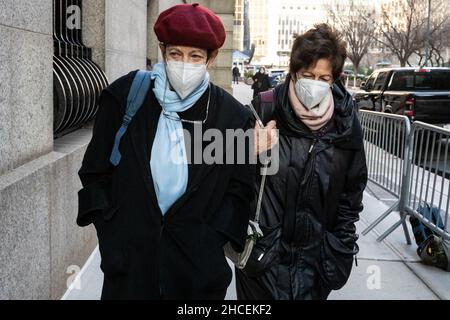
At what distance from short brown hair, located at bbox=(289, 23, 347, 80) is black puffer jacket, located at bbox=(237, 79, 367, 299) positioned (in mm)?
163

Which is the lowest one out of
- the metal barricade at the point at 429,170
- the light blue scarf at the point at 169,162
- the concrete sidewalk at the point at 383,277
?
the concrete sidewalk at the point at 383,277

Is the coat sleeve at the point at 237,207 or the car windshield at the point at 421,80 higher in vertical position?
the car windshield at the point at 421,80

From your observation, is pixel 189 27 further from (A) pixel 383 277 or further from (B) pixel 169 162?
(A) pixel 383 277

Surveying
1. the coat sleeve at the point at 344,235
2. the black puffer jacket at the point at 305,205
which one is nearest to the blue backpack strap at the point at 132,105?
the black puffer jacket at the point at 305,205

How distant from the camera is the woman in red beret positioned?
2.20 meters

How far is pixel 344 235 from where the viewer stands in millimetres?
2803

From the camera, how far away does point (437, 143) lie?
18.7ft

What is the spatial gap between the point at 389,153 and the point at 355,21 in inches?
2008

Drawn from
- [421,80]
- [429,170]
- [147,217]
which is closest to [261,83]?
[421,80]

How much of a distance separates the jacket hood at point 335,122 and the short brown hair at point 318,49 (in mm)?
137

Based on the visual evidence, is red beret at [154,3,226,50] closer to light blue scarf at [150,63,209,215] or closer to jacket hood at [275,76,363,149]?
light blue scarf at [150,63,209,215]

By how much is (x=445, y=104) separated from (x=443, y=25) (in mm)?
40975

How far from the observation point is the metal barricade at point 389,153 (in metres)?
5.84

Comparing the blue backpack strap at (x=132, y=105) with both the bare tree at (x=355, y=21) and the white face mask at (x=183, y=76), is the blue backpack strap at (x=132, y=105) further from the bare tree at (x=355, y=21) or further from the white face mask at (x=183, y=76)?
the bare tree at (x=355, y=21)
